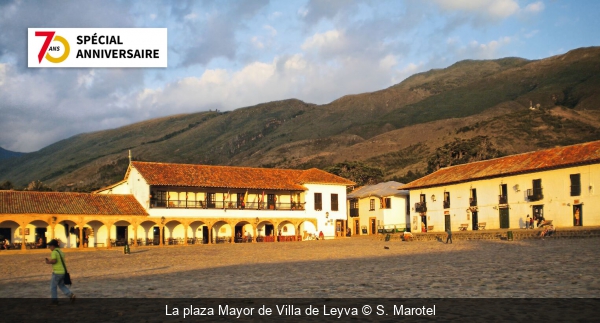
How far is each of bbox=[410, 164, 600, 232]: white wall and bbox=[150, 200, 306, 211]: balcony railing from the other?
10555mm

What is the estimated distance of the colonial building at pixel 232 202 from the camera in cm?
4194

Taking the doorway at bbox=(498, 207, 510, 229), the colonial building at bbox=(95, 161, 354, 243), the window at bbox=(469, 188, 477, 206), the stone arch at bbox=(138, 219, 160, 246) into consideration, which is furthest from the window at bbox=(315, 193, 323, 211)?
the doorway at bbox=(498, 207, 510, 229)

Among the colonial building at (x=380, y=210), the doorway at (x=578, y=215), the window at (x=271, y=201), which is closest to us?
the doorway at (x=578, y=215)

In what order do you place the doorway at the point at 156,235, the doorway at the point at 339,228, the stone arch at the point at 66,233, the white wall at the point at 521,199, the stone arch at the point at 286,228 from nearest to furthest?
the white wall at the point at 521,199
the stone arch at the point at 66,233
the doorway at the point at 156,235
the stone arch at the point at 286,228
the doorway at the point at 339,228

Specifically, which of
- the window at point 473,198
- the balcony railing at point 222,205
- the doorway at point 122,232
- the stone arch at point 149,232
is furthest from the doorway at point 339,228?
the doorway at point 122,232

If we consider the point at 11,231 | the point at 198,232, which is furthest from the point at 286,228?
the point at 11,231

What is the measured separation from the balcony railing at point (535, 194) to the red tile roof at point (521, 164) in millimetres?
1169

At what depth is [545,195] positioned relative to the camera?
3650cm

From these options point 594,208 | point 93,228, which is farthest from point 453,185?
point 93,228

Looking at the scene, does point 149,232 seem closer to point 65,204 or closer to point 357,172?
point 65,204

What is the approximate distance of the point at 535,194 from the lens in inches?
1460

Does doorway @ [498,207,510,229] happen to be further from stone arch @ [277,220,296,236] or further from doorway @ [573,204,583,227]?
stone arch @ [277,220,296,236]

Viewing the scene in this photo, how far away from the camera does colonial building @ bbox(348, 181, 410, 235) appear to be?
51625 mm

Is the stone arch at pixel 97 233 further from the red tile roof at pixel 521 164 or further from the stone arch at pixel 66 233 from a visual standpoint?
→ the red tile roof at pixel 521 164
